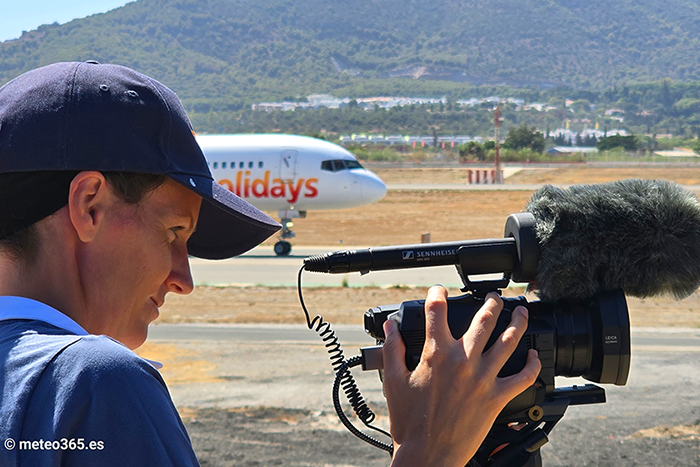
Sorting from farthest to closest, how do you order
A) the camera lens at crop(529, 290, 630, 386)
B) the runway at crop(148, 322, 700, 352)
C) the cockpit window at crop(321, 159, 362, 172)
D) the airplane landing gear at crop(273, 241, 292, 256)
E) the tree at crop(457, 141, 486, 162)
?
the tree at crop(457, 141, 486, 162)
the cockpit window at crop(321, 159, 362, 172)
the airplane landing gear at crop(273, 241, 292, 256)
the runway at crop(148, 322, 700, 352)
the camera lens at crop(529, 290, 630, 386)

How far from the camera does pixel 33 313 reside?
1.11 metres

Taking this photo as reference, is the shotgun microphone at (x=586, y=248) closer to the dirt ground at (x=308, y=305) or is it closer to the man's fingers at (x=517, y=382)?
the man's fingers at (x=517, y=382)

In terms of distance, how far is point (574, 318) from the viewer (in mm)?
1939

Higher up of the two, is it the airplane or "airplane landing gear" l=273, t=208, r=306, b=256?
the airplane

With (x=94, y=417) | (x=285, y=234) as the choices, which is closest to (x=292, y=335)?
(x=94, y=417)

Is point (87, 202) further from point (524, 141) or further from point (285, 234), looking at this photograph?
point (524, 141)

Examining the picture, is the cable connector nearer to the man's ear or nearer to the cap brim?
the cap brim

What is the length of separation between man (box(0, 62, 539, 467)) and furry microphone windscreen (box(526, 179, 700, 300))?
1.60 feet

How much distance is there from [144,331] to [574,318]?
1.12 meters

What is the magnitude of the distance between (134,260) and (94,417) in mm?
417

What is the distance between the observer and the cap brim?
1585 mm

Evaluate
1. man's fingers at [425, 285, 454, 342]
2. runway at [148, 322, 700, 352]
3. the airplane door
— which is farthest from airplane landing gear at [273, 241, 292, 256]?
man's fingers at [425, 285, 454, 342]

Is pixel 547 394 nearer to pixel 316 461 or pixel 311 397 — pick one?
pixel 316 461

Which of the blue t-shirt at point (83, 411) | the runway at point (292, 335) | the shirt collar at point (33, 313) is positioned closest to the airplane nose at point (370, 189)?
the runway at point (292, 335)
